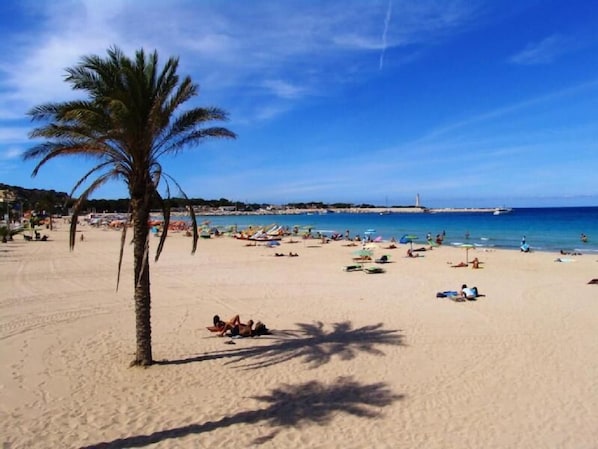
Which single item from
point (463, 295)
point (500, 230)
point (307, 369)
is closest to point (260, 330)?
point (307, 369)

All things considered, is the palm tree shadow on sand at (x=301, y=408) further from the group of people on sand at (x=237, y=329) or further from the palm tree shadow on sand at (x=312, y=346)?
the group of people on sand at (x=237, y=329)

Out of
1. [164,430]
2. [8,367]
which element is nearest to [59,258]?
[8,367]

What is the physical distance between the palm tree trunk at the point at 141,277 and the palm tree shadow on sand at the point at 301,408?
233cm

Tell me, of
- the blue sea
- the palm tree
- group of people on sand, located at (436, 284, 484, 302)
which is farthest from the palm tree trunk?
the blue sea

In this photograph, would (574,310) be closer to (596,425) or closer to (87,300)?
(596,425)

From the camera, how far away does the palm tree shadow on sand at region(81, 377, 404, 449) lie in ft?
17.4

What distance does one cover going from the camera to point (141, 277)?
7.16 m

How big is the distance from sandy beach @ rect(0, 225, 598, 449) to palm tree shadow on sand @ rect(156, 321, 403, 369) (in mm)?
41

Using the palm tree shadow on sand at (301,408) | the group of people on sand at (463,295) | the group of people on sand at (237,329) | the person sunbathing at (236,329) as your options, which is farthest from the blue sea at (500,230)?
the palm tree shadow on sand at (301,408)

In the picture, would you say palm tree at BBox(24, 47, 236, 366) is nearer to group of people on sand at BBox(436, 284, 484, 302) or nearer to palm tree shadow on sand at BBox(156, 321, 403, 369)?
palm tree shadow on sand at BBox(156, 321, 403, 369)

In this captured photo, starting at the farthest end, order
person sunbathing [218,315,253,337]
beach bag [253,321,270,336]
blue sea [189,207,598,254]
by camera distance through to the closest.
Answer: blue sea [189,207,598,254] → beach bag [253,321,270,336] → person sunbathing [218,315,253,337]

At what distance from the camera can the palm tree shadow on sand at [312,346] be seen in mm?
8023

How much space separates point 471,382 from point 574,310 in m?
6.46

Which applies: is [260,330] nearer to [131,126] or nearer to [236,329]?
[236,329]
